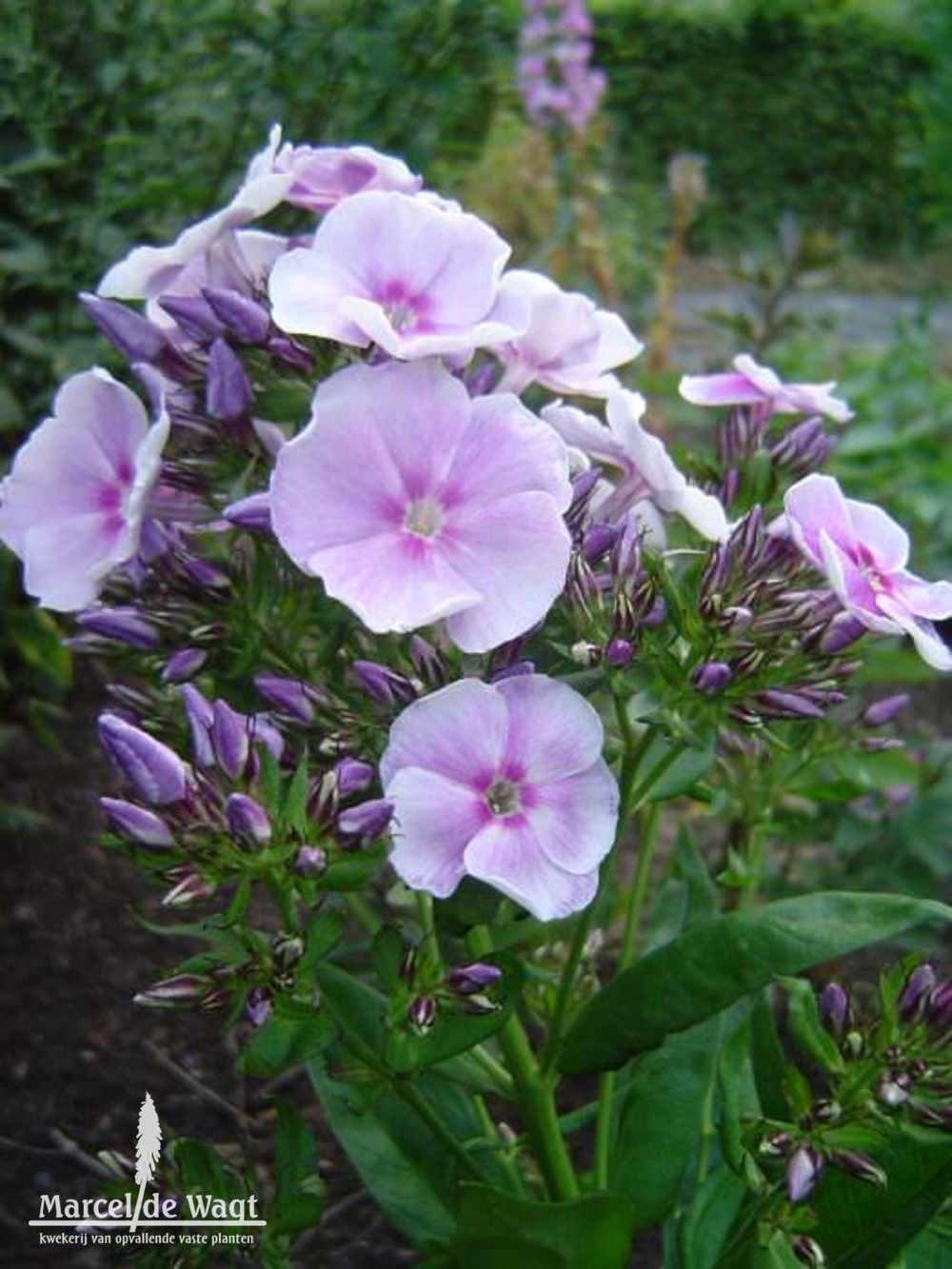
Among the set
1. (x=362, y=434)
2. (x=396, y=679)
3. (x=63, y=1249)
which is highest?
(x=362, y=434)

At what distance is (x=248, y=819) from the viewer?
1.18 metres

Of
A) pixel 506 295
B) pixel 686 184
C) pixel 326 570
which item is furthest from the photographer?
pixel 686 184

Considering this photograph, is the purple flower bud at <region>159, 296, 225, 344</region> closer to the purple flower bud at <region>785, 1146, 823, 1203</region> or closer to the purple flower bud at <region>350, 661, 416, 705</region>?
the purple flower bud at <region>350, 661, 416, 705</region>

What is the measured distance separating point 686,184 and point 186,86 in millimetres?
2667

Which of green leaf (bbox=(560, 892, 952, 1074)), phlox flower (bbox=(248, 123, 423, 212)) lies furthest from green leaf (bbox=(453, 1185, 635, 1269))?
phlox flower (bbox=(248, 123, 423, 212))

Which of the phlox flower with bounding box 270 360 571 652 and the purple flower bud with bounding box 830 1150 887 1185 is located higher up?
the phlox flower with bounding box 270 360 571 652

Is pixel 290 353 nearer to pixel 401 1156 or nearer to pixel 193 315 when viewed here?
pixel 193 315

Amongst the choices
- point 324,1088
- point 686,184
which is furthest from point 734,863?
point 686,184

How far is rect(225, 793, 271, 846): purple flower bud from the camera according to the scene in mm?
1176

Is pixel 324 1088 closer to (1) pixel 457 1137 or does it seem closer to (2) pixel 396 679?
(1) pixel 457 1137

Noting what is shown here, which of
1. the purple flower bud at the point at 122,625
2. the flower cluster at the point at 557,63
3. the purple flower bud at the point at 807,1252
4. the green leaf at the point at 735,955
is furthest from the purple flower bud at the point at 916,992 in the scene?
the flower cluster at the point at 557,63

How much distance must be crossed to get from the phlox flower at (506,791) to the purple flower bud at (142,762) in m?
0.15

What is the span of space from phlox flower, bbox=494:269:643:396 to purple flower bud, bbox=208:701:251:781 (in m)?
0.42

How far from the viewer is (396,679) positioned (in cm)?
126
